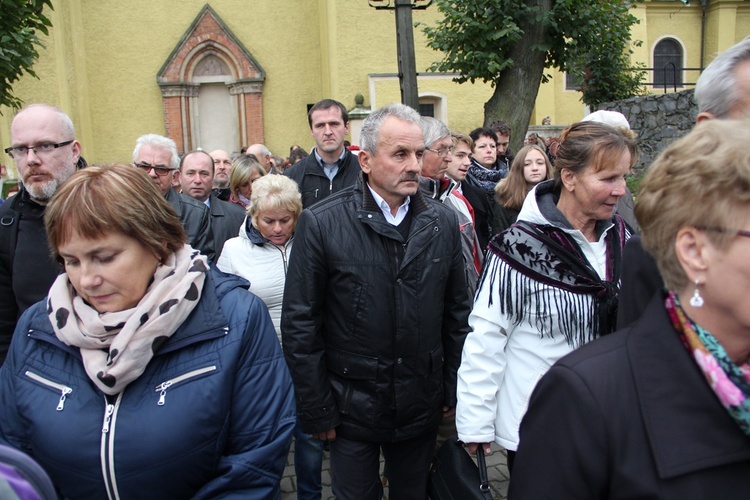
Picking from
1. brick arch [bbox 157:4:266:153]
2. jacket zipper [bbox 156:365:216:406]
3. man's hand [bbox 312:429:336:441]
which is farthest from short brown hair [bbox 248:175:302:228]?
brick arch [bbox 157:4:266:153]

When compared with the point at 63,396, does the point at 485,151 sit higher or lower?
higher

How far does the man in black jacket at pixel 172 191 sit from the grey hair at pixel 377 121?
1565 mm

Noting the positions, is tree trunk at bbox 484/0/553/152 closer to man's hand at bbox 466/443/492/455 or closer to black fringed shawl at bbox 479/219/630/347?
black fringed shawl at bbox 479/219/630/347

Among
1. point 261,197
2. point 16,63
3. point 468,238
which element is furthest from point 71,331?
point 16,63

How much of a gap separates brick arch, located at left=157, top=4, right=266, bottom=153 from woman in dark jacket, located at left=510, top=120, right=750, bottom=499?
19651 millimetres

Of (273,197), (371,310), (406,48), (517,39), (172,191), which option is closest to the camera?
(371,310)

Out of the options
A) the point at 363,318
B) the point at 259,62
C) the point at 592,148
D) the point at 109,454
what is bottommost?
the point at 109,454

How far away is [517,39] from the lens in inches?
404

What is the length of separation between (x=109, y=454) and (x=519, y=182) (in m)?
4.00

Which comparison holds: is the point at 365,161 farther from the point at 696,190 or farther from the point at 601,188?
the point at 696,190

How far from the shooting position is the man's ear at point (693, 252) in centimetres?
120

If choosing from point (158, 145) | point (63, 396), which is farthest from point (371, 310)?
point (158, 145)

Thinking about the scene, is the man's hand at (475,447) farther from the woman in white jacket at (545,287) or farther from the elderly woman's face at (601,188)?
the elderly woman's face at (601,188)

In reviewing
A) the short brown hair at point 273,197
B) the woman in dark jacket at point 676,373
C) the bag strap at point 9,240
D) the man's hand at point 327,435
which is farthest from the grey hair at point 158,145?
the woman in dark jacket at point 676,373
